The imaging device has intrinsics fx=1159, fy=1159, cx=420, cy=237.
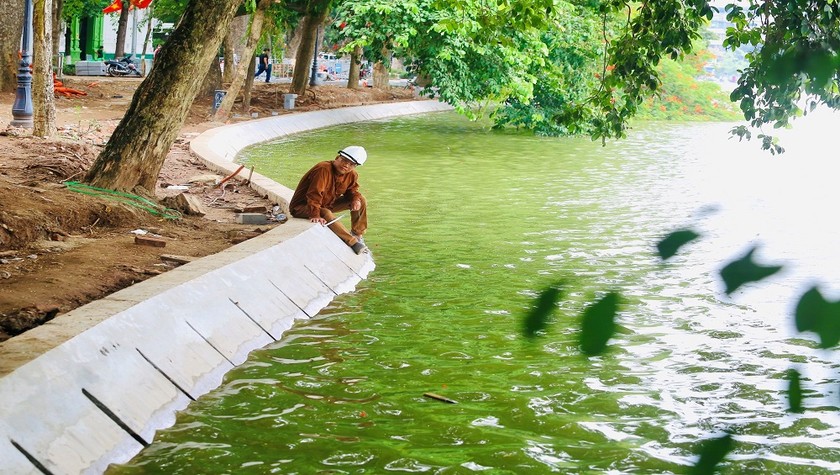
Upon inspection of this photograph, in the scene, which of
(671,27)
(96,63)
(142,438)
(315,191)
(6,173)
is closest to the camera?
(142,438)

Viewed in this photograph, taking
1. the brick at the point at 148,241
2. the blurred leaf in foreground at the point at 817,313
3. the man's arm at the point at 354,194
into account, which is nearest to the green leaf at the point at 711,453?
the blurred leaf in foreground at the point at 817,313

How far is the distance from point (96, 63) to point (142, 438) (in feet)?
138

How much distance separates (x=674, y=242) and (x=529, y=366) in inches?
271

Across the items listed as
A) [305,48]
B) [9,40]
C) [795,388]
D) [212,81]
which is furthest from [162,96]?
[305,48]

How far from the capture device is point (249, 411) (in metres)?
7.03

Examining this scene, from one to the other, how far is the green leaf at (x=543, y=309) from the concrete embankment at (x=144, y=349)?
13.4 feet

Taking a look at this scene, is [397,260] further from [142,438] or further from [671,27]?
[142,438]

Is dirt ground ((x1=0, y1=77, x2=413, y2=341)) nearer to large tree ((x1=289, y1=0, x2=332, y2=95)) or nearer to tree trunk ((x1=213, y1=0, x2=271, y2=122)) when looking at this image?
tree trunk ((x1=213, y1=0, x2=271, y2=122))

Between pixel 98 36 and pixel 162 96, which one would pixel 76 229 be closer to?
pixel 162 96

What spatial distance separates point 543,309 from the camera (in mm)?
1435

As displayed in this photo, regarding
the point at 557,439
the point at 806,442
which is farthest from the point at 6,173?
the point at 806,442

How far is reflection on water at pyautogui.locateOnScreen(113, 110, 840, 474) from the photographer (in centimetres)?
232

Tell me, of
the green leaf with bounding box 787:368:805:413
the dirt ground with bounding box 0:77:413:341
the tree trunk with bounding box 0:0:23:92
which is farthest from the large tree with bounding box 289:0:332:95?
the green leaf with bounding box 787:368:805:413

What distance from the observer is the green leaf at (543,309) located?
141cm
